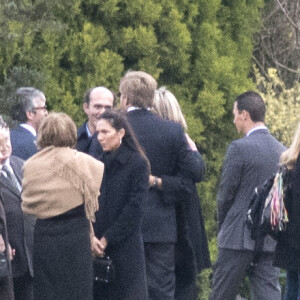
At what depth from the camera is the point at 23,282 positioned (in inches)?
284

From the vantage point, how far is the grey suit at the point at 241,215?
8.27 meters

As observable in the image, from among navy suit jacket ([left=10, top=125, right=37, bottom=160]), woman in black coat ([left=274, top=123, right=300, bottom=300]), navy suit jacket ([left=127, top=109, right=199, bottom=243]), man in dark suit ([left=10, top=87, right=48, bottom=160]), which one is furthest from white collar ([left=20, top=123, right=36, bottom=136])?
woman in black coat ([left=274, top=123, right=300, bottom=300])

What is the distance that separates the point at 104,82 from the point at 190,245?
3.12 m

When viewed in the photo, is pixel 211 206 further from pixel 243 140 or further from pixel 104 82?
pixel 243 140

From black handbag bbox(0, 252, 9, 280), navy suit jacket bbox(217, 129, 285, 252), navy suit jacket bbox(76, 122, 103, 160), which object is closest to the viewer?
black handbag bbox(0, 252, 9, 280)

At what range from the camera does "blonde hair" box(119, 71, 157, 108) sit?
7.74m

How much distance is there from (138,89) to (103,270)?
1446mm

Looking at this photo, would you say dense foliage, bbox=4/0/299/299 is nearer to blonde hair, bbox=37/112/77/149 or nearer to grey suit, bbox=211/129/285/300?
grey suit, bbox=211/129/285/300

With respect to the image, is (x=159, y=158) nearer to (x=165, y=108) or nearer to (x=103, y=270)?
(x=165, y=108)

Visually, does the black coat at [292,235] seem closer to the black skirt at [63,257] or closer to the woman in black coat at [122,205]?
the woman in black coat at [122,205]

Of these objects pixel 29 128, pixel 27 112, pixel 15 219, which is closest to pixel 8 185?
pixel 15 219

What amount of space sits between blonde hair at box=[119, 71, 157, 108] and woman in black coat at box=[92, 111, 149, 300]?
0.62 metres

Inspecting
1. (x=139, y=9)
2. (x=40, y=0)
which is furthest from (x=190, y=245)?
(x=139, y=9)

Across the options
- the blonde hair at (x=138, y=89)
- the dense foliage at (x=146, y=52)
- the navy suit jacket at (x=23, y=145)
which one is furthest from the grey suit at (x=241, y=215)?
the dense foliage at (x=146, y=52)
